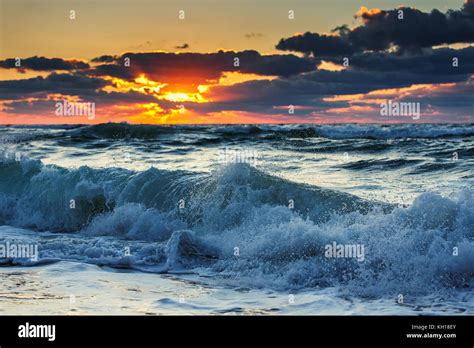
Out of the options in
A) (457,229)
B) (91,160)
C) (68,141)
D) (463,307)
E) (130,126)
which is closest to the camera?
(463,307)

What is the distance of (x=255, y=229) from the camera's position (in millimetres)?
9656

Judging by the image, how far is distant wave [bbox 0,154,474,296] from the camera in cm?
752

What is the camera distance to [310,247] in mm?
8352

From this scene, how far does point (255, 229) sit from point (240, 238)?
0.39 metres

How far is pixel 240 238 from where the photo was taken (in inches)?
369

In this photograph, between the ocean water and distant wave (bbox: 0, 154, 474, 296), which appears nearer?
the ocean water

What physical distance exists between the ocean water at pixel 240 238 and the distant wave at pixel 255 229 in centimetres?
2

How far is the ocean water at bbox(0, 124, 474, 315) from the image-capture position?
268 inches

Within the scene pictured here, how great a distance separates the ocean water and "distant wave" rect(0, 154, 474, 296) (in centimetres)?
2

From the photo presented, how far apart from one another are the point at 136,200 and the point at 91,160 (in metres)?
8.10

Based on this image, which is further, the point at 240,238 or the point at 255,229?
the point at 255,229
